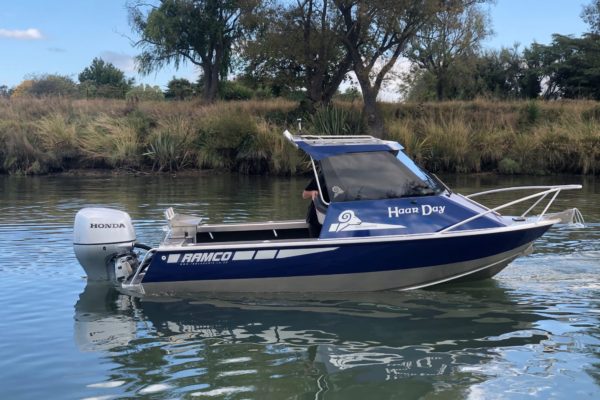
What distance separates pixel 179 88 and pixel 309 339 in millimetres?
44102

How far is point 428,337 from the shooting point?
22.2 ft

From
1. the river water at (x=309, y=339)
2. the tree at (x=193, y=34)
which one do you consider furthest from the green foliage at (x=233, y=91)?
the river water at (x=309, y=339)

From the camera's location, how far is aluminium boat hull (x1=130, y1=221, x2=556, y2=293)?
7934 millimetres

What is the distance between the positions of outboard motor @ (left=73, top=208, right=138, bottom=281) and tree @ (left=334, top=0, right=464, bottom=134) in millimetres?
21029

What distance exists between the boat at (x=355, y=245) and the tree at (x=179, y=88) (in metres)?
38.6

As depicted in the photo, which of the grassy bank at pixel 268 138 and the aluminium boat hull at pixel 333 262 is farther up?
the grassy bank at pixel 268 138

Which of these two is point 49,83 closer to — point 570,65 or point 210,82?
point 210,82

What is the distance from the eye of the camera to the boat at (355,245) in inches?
314

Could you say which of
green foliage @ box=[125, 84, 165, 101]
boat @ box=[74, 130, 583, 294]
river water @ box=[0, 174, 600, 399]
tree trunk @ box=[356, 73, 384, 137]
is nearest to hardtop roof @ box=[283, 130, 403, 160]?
boat @ box=[74, 130, 583, 294]

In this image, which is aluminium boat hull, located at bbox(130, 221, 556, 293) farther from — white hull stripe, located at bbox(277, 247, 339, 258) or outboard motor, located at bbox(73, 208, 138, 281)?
outboard motor, located at bbox(73, 208, 138, 281)

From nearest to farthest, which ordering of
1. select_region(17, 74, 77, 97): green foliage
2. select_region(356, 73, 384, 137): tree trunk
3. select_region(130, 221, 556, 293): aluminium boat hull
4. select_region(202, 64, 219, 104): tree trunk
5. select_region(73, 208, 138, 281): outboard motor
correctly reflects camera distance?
select_region(130, 221, 556, 293): aluminium boat hull, select_region(73, 208, 138, 281): outboard motor, select_region(356, 73, 384, 137): tree trunk, select_region(202, 64, 219, 104): tree trunk, select_region(17, 74, 77, 97): green foliage

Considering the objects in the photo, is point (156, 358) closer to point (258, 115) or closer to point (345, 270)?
point (345, 270)

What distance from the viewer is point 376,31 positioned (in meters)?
30.0

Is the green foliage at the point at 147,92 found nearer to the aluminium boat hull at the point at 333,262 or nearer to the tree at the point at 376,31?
the tree at the point at 376,31
